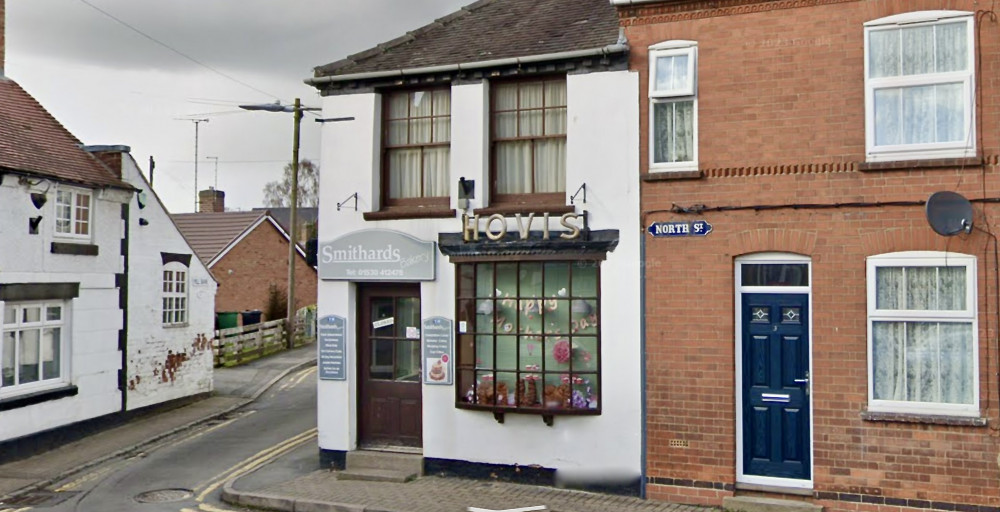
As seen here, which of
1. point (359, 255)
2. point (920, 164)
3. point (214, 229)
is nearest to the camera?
point (920, 164)

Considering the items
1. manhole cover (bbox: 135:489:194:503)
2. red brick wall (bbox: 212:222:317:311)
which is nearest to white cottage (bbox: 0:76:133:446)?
manhole cover (bbox: 135:489:194:503)

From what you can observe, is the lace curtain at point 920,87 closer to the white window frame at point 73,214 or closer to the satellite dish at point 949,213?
the satellite dish at point 949,213

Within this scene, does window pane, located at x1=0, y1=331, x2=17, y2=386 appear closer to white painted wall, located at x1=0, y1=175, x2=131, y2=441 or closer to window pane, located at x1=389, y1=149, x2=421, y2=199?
white painted wall, located at x1=0, y1=175, x2=131, y2=441

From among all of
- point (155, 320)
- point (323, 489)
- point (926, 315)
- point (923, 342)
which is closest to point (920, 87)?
point (926, 315)

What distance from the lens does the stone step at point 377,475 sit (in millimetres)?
11562

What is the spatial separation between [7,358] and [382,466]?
6.74m

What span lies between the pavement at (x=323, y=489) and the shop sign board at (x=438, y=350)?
4.52ft

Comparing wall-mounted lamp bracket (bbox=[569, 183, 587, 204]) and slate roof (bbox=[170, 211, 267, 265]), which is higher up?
slate roof (bbox=[170, 211, 267, 265])

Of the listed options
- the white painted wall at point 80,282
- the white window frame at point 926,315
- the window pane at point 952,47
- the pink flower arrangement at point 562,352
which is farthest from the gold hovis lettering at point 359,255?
the window pane at point 952,47

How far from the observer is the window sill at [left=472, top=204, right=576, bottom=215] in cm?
1108

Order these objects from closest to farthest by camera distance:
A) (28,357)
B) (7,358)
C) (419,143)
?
1. (419,143)
2. (7,358)
3. (28,357)

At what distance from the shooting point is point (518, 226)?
11203 millimetres

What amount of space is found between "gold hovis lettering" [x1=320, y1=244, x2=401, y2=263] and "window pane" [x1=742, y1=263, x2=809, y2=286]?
4.71m

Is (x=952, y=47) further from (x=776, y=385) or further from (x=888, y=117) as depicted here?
(x=776, y=385)
